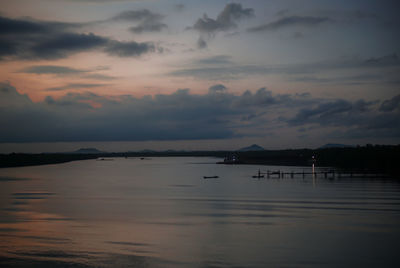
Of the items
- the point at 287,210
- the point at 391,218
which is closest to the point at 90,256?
the point at 287,210

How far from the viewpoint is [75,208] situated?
32.6 m

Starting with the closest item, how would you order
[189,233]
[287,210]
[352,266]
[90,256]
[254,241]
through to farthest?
[352,266]
[90,256]
[254,241]
[189,233]
[287,210]

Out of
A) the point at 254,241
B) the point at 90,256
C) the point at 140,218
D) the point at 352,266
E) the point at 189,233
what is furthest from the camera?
the point at 140,218

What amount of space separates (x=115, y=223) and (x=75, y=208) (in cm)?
830

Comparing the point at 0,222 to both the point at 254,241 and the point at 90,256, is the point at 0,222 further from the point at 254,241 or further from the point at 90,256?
the point at 254,241

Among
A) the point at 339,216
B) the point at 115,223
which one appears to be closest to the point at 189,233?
the point at 115,223

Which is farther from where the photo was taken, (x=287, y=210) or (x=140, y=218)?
(x=287, y=210)

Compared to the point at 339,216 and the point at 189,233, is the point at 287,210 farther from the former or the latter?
the point at 189,233

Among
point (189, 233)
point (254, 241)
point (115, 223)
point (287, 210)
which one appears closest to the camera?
point (254, 241)

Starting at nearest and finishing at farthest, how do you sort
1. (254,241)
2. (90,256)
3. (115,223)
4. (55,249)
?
(90,256) → (55,249) → (254,241) → (115,223)

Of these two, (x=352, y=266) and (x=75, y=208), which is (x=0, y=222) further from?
(x=352, y=266)

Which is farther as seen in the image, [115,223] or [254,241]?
[115,223]

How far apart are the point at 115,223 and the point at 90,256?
8.03m

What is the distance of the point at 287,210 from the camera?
31094mm
